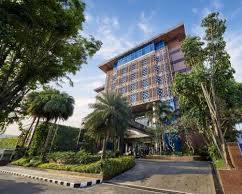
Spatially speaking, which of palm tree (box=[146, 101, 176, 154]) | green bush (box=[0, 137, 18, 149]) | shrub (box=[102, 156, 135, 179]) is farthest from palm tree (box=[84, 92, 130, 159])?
green bush (box=[0, 137, 18, 149])

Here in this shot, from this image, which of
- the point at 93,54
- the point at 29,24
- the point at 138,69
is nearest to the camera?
the point at 29,24

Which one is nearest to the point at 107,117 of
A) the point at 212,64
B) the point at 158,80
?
the point at 212,64

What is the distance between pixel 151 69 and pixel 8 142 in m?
34.6

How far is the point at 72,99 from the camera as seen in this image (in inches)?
1127

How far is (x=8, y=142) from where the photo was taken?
33156 mm

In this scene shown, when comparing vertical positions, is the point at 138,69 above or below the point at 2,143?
above

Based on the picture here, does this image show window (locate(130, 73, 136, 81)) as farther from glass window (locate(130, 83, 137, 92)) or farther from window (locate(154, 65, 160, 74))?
window (locate(154, 65, 160, 74))

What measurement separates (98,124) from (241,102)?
1575 centimetres

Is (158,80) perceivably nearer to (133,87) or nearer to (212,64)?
(133,87)

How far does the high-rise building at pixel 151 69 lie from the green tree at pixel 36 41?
107 ft

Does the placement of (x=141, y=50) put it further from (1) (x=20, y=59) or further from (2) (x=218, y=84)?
(1) (x=20, y=59)

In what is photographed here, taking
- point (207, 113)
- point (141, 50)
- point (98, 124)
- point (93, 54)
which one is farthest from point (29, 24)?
point (141, 50)

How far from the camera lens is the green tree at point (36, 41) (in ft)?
21.7

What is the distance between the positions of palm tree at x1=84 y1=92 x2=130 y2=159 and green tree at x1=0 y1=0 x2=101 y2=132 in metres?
8.79
